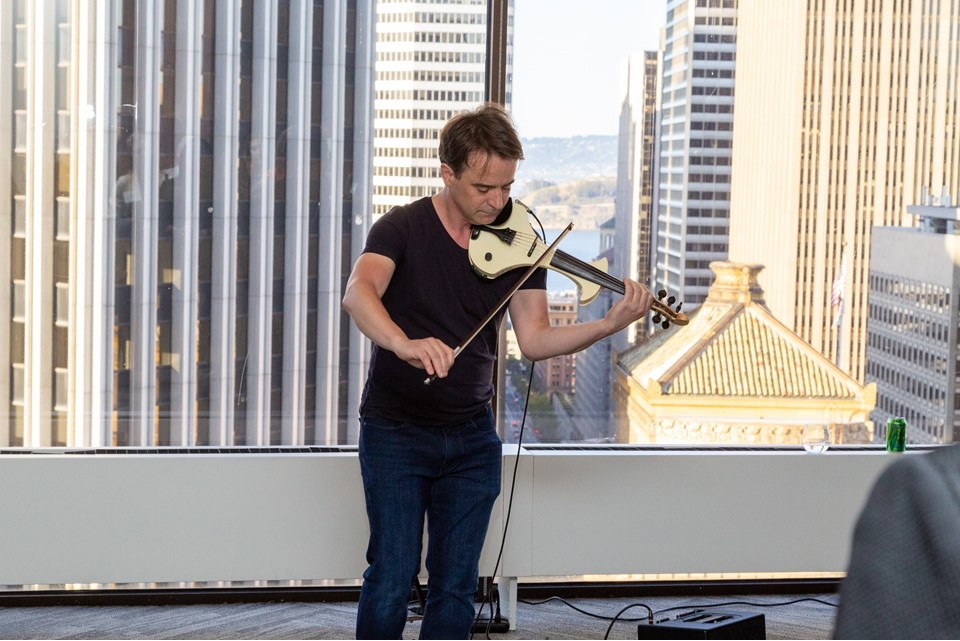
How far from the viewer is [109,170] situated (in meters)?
3.41

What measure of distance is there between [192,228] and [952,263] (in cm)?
250

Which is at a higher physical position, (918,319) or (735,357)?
(918,319)

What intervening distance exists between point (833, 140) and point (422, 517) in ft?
7.36

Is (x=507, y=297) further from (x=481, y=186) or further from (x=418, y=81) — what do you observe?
(x=418, y=81)

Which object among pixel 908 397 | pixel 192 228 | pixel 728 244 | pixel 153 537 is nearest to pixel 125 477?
pixel 153 537

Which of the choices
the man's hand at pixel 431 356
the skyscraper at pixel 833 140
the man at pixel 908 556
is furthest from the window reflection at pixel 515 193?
the man at pixel 908 556

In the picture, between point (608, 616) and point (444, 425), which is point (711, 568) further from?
point (444, 425)

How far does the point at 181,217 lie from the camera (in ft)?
11.4

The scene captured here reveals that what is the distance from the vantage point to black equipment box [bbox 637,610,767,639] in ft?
7.29

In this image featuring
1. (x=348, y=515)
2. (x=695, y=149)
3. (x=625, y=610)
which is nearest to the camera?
(x=348, y=515)

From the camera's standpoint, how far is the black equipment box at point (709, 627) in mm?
2221

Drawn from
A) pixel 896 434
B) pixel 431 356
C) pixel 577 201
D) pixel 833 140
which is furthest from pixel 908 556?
pixel 833 140

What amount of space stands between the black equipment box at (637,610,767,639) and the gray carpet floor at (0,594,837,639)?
46 cm

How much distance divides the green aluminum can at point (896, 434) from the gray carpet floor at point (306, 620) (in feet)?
1.73
